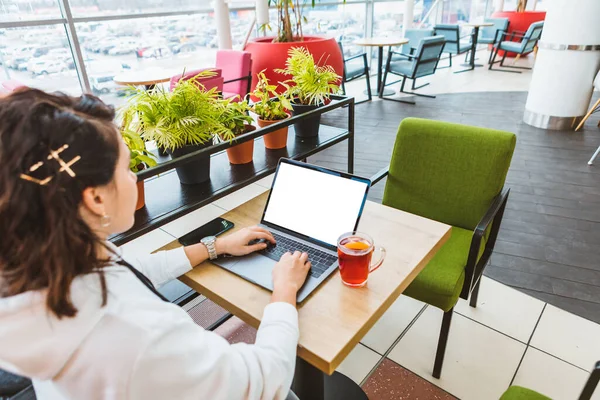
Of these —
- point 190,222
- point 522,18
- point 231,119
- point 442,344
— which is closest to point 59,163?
point 231,119

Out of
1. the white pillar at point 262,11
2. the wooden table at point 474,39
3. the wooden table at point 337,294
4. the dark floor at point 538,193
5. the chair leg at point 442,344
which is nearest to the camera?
the wooden table at point 337,294

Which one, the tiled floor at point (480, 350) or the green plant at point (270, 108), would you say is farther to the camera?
the green plant at point (270, 108)

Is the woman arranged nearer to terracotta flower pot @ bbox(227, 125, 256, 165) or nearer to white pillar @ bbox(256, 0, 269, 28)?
terracotta flower pot @ bbox(227, 125, 256, 165)

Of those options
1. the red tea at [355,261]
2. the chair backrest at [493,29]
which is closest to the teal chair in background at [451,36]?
the chair backrest at [493,29]

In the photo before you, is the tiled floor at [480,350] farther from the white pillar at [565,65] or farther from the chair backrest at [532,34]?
the chair backrest at [532,34]

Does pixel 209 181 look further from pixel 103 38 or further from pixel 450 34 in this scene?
pixel 450 34

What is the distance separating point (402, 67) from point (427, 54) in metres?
0.42

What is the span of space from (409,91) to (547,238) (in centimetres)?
422

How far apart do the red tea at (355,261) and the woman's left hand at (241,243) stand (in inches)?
10.8

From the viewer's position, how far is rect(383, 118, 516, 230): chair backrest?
66.9 inches

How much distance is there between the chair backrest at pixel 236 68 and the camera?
4309mm

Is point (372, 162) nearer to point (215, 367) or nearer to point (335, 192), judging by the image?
point (335, 192)

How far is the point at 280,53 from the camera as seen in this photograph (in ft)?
12.9

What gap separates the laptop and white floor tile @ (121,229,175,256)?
1539mm
